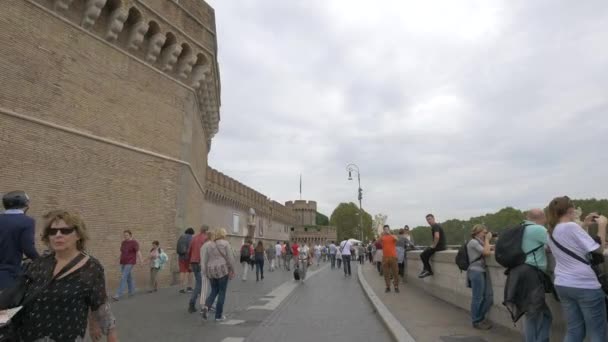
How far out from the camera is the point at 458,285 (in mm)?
9500

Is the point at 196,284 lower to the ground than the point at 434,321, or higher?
higher

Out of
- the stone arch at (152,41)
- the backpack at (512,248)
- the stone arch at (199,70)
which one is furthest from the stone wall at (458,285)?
the stone arch at (152,41)

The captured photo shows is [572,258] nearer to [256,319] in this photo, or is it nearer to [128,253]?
[256,319]

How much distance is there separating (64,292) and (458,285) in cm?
818

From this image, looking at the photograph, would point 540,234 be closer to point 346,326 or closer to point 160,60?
point 346,326

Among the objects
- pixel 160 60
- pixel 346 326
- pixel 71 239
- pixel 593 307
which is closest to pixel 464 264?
A: pixel 346 326

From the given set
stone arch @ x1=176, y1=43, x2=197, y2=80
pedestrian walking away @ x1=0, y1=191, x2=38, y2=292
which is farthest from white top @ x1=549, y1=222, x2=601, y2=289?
stone arch @ x1=176, y1=43, x2=197, y2=80

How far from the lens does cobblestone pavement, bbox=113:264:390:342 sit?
7.26 meters

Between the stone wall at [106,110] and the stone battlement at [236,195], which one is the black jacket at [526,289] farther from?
the stone battlement at [236,195]

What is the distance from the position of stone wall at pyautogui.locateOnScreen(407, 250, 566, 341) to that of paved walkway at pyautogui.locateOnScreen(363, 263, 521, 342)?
164mm

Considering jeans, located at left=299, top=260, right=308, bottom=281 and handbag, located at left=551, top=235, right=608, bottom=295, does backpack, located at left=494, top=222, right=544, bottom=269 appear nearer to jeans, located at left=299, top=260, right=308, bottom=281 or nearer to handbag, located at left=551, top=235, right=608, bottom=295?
handbag, located at left=551, top=235, right=608, bottom=295

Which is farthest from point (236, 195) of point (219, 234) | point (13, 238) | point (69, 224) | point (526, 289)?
point (69, 224)

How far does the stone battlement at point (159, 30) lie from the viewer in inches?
550

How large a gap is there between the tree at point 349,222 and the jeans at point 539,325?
346 feet
